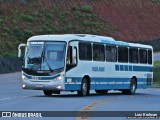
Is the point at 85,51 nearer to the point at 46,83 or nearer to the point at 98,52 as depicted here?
the point at 98,52

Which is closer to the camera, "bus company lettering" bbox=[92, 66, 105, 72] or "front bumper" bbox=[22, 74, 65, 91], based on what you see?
"front bumper" bbox=[22, 74, 65, 91]

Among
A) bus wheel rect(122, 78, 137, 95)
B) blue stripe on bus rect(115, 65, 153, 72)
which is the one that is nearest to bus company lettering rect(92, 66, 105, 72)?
blue stripe on bus rect(115, 65, 153, 72)

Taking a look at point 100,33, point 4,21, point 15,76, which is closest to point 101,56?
point 15,76

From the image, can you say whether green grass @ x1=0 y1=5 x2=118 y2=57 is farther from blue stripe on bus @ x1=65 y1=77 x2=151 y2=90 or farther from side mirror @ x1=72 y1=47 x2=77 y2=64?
side mirror @ x1=72 y1=47 x2=77 y2=64

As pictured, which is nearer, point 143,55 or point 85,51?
point 85,51

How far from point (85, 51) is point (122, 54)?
466 cm

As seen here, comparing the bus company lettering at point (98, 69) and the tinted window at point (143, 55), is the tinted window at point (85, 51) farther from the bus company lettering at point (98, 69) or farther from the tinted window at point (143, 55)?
the tinted window at point (143, 55)

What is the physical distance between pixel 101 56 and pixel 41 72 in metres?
4.38

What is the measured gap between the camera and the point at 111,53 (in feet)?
110

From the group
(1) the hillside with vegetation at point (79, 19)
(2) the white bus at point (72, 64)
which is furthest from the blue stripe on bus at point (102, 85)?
(1) the hillside with vegetation at point (79, 19)

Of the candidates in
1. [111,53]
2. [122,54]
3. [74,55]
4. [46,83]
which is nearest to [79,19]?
[122,54]

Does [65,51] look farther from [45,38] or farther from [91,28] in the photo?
[91,28]

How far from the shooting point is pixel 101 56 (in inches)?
1271

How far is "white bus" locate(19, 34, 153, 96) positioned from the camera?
29.1 m
